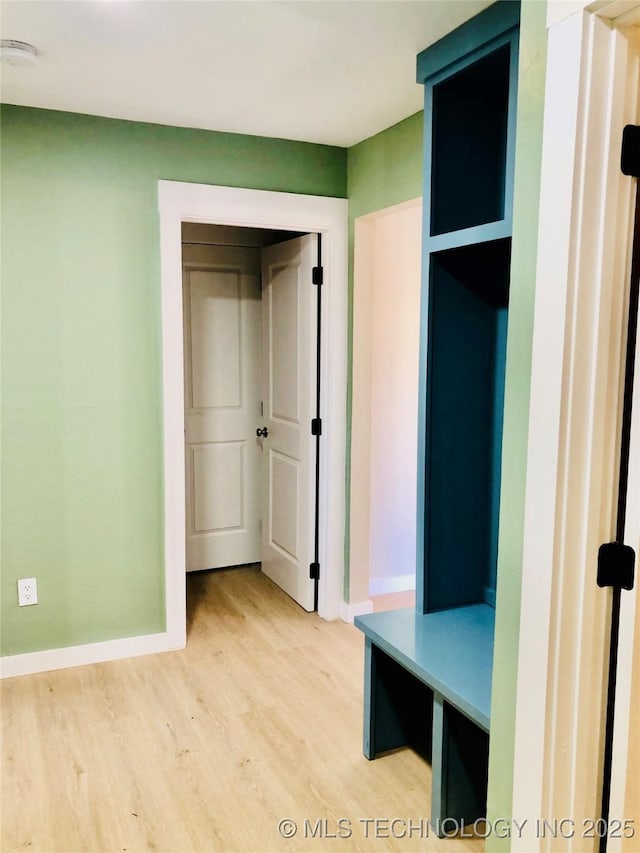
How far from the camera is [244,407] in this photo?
14.6 ft

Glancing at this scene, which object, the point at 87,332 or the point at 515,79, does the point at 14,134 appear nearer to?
the point at 87,332

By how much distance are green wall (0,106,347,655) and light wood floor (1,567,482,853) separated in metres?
0.36

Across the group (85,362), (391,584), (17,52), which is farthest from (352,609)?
(17,52)

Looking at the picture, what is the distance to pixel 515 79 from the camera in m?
1.93

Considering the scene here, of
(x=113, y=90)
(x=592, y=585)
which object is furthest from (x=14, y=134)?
(x=592, y=585)

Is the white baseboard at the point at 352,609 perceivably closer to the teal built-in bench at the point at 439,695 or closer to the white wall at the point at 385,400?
the white wall at the point at 385,400

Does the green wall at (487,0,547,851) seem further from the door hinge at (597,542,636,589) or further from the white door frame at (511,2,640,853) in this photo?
the door hinge at (597,542,636,589)

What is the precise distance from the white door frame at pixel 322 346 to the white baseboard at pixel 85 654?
0.26 feet

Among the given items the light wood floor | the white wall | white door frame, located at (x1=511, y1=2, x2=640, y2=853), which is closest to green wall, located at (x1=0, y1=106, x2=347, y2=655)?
the light wood floor

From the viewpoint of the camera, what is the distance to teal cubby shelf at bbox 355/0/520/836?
2195 mm

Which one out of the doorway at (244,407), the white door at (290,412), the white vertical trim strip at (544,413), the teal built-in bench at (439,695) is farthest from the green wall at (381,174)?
the white vertical trim strip at (544,413)

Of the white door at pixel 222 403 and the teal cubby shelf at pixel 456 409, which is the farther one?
the white door at pixel 222 403

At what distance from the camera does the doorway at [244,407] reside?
3844 millimetres

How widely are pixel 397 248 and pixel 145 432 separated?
1.71m
